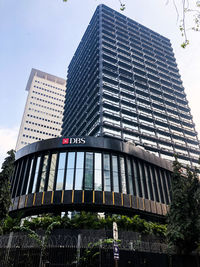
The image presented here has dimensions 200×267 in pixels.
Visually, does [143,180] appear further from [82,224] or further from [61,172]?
[82,224]

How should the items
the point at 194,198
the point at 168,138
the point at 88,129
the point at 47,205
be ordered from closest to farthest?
the point at 194,198 → the point at 47,205 → the point at 88,129 → the point at 168,138

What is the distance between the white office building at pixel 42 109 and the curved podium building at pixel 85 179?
7853 cm

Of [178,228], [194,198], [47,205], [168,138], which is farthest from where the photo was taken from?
[168,138]

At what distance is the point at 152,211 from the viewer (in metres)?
28.0

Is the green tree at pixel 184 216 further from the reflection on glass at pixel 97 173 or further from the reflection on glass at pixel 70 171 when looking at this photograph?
the reflection on glass at pixel 70 171

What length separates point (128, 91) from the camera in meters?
71.4

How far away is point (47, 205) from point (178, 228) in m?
14.6

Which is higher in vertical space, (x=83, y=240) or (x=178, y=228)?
(x=178, y=228)

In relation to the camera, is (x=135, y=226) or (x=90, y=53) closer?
(x=135, y=226)

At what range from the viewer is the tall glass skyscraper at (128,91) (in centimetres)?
6391

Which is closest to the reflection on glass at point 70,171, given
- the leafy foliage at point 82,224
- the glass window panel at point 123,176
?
the leafy foliage at point 82,224

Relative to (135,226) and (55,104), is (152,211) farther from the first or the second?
(55,104)

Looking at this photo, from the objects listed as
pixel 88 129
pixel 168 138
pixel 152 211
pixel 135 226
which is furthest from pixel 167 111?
pixel 135 226

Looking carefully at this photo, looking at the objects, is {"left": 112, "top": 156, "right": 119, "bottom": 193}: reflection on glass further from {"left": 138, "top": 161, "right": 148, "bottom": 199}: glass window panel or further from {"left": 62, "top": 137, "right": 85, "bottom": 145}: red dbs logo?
{"left": 62, "top": 137, "right": 85, "bottom": 145}: red dbs logo
